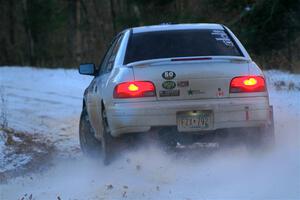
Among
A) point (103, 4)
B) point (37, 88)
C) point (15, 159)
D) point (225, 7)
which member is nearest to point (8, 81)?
point (37, 88)

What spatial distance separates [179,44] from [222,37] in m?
0.55

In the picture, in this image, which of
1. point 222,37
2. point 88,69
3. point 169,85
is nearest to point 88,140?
point 88,69

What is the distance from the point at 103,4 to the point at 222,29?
5018cm

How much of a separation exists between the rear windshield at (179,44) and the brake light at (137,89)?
597 mm

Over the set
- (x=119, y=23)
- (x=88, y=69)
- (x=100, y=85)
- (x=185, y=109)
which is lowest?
(x=119, y=23)

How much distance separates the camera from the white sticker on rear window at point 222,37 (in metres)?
8.39

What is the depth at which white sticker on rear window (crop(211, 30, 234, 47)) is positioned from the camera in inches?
330

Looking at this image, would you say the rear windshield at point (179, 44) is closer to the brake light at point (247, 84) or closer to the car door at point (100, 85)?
the car door at point (100, 85)

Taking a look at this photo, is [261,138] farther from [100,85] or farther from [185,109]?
[100,85]

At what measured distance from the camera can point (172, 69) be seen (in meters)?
7.57

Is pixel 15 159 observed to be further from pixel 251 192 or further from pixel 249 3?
pixel 249 3

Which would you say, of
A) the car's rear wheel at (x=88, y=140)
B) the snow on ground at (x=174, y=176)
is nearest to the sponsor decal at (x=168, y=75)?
the snow on ground at (x=174, y=176)

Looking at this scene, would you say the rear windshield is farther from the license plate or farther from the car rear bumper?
the license plate

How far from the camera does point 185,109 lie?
7.46 m
